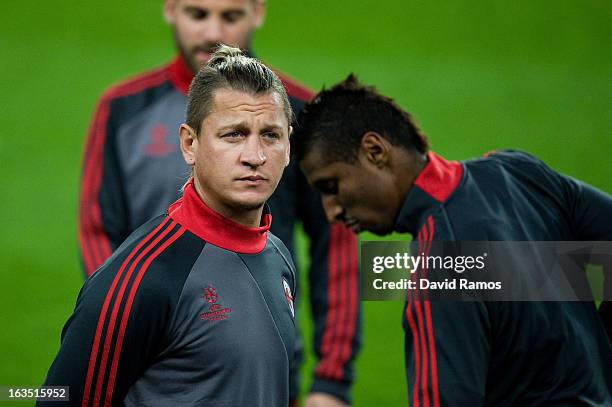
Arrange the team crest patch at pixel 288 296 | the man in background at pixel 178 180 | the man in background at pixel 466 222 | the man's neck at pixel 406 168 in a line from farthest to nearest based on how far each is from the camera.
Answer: the man in background at pixel 178 180
the man's neck at pixel 406 168
the man in background at pixel 466 222
the team crest patch at pixel 288 296

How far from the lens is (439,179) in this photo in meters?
3.07

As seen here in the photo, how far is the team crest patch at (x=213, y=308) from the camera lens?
2443 mm

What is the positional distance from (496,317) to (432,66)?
17.0 feet

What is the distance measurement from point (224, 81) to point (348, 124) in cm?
70

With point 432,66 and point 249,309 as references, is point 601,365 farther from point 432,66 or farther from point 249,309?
point 432,66

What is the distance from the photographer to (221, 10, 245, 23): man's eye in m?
4.04

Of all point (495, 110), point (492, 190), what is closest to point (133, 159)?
point (492, 190)

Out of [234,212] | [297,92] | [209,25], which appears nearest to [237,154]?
[234,212]

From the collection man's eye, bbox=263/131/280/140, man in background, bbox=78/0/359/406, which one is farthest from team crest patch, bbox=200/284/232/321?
man in background, bbox=78/0/359/406

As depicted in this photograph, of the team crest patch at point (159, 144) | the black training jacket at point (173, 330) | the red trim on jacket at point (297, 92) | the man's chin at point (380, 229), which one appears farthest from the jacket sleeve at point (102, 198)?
the black training jacket at point (173, 330)

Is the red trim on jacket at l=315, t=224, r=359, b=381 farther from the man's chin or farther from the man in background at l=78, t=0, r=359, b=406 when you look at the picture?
the man's chin

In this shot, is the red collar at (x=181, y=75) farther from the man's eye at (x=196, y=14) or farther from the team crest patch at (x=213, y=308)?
the team crest patch at (x=213, y=308)

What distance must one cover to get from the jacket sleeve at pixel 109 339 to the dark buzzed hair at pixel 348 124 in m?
0.94

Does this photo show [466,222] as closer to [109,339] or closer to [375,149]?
[375,149]
